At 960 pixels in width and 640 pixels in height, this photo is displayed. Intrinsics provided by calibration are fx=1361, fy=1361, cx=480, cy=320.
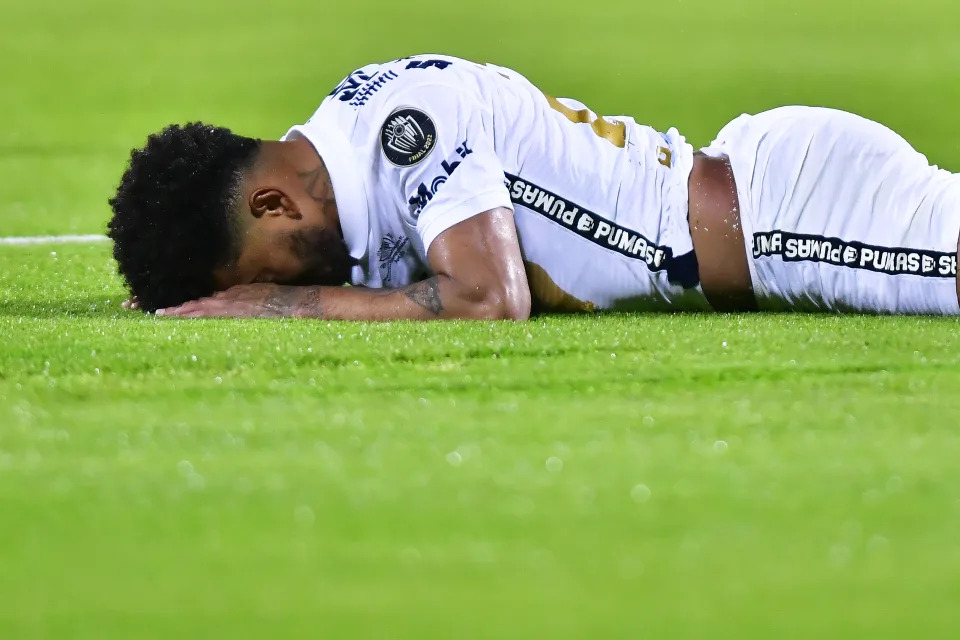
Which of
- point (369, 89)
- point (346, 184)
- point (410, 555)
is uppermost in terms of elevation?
point (369, 89)

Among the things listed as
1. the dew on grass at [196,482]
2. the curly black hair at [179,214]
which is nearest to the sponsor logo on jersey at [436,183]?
the curly black hair at [179,214]

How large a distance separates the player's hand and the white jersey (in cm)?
12

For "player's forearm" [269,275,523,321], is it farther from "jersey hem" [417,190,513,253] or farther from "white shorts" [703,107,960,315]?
"white shorts" [703,107,960,315]

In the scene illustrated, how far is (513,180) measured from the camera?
1999mm

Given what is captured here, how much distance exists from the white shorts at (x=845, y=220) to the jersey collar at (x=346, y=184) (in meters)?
0.57

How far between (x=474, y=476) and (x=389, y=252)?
3.34 ft

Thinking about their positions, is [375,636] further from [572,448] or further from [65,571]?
[572,448]

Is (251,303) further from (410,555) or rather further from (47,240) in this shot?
(47,240)

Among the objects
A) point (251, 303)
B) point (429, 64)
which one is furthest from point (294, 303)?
point (429, 64)

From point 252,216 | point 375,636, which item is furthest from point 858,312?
point 375,636

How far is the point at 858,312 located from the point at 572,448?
3.40ft

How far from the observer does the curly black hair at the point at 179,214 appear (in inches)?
78.0

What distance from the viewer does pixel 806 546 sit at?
34.6 inches

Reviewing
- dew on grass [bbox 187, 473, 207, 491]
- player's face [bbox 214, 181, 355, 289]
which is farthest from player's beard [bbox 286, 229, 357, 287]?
dew on grass [bbox 187, 473, 207, 491]
